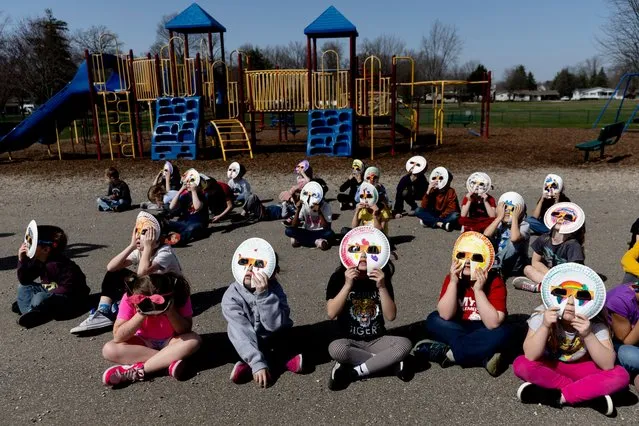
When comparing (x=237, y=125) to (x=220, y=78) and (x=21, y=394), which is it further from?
(x=21, y=394)

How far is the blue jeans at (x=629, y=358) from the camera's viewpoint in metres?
3.81

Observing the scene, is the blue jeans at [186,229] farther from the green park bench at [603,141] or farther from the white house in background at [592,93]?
the white house in background at [592,93]

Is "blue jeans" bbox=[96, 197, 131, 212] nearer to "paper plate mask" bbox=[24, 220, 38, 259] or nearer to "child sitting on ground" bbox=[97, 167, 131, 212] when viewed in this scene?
"child sitting on ground" bbox=[97, 167, 131, 212]

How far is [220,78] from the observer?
1934cm

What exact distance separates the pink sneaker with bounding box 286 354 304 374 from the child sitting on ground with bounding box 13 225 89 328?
2681mm

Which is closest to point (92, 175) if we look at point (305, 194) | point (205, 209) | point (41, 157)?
point (41, 157)

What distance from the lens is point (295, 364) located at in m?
4.25

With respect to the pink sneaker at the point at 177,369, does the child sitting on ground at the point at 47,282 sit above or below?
above

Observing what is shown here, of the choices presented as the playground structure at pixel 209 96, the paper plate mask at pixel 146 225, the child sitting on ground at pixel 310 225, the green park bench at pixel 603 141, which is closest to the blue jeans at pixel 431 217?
the child sitting on ground at pixel 310 225

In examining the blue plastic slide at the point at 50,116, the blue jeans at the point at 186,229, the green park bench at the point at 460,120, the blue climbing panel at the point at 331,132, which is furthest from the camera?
the green park bench at the point at 460,120

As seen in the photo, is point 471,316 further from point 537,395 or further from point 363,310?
point 363,310

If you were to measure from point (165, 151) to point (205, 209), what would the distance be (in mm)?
9495

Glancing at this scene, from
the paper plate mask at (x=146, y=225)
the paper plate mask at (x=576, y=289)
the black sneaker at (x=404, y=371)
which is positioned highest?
the paper plate mask at (x=146, y=225)

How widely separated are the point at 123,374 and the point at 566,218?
461 cm
